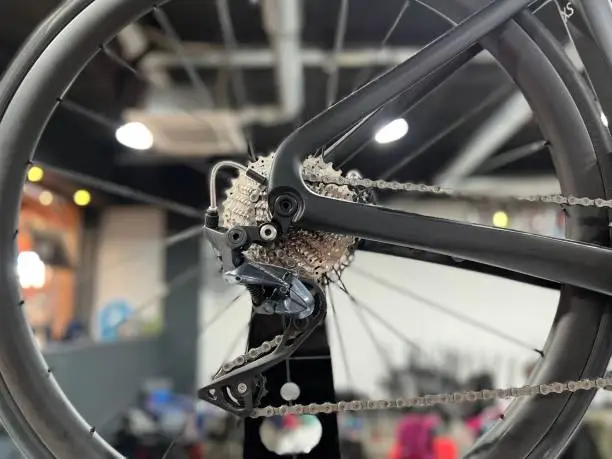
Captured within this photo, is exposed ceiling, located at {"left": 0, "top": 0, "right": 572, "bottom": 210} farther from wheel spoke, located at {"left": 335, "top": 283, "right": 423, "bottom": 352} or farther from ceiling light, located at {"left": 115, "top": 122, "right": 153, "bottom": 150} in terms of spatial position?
wheel spoke, located at {"left": 335, "top": 283, "right": 423, "bottom": 352}

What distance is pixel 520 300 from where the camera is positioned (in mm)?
3432

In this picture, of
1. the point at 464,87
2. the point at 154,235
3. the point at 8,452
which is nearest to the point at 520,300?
the point at 464,87

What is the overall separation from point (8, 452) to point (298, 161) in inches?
36.7

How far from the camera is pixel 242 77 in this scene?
6.95ft

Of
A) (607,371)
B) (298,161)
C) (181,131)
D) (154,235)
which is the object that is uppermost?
(154,235)

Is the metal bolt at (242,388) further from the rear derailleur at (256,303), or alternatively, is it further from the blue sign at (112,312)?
the blue sign at (112,312)

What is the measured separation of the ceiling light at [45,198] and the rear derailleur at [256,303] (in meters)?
1.80

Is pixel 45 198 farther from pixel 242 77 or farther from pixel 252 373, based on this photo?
pixel 252 373

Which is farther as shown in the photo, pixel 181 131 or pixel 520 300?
pixel 520 300

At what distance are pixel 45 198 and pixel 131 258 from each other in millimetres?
1331

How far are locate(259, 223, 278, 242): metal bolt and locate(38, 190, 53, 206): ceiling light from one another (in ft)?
5.95

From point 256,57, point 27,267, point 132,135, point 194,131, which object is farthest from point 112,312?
point 132,135

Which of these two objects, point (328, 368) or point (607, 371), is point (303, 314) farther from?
point (607, 371)

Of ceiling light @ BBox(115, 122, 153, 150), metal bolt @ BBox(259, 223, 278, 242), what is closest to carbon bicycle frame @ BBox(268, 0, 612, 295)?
metal bolt @ BBox(259, 223, 278, 242)
